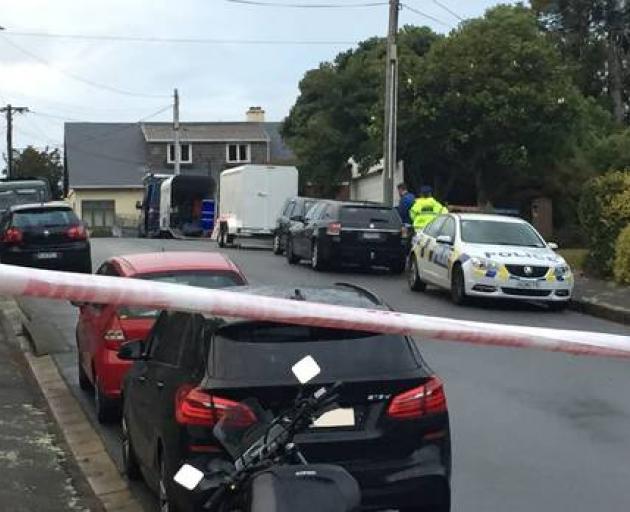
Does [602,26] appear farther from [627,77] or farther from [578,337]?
[578,337]

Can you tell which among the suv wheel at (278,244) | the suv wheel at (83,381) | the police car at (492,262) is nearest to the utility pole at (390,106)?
the suv wheel at (278,244)

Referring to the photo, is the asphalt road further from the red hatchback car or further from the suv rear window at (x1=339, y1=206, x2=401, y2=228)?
the suv rear window at (x1=339, y1=206, x2=401, y2=228)

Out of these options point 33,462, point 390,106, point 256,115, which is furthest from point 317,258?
point 256,115

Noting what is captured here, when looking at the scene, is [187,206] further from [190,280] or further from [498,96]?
[190,280]

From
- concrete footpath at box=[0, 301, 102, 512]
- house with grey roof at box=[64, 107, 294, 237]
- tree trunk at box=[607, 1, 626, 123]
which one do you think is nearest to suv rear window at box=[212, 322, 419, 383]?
concrete footpath at box=[0, 301, 102, 512]

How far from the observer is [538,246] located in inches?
665

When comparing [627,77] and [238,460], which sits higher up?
[627,77]

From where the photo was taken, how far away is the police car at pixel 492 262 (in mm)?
15844

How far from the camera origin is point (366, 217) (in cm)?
2153

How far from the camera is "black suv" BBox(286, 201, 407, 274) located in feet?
69.8

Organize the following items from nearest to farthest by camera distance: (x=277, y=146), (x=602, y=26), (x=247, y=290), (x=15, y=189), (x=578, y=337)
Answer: (x=578, y=337)
(x=247, y=290)
(x=15, y=189)
(x=602, y=26)
(x=277, y=146)

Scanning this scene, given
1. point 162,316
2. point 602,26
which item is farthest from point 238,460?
point 602,26

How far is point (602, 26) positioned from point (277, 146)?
34969 millimetres

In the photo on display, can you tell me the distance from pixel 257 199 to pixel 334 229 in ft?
38.2
